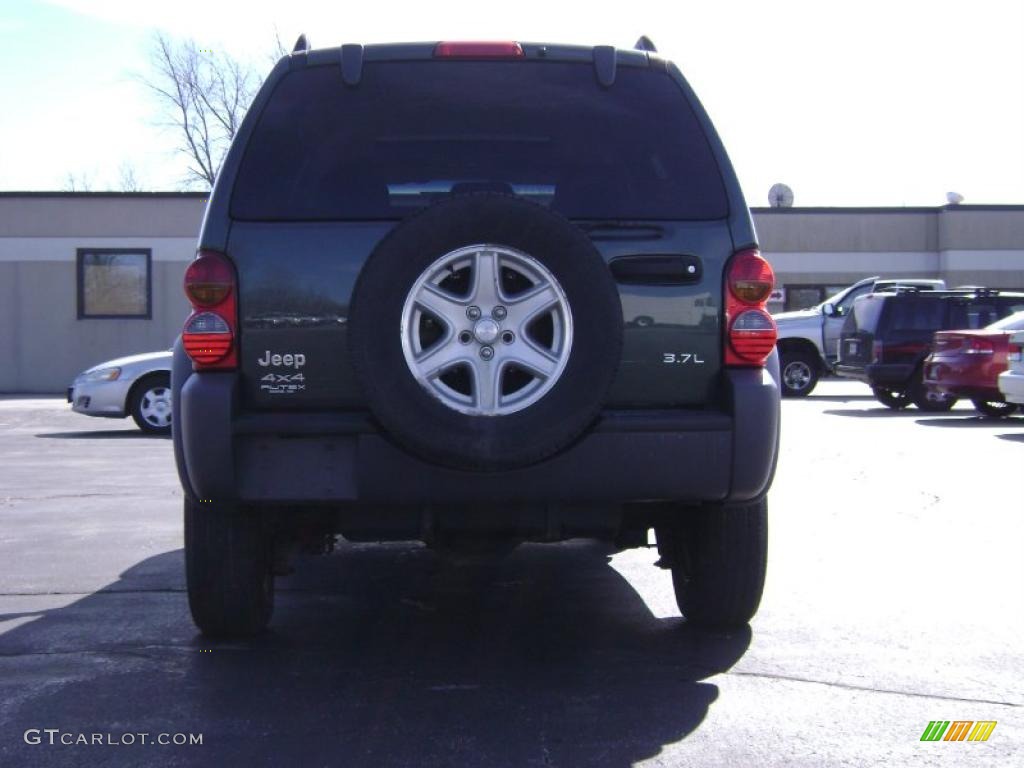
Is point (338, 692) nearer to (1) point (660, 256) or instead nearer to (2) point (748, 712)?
(2) point (748, 712)

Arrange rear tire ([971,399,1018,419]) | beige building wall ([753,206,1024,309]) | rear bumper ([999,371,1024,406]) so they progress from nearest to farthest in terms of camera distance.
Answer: rear bumper ([999,371,1024,406])
rear tire ([971,399,1018,419])
beige building wall ([753,206,1024,309])

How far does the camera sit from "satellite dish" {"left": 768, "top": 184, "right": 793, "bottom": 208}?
35.9 metres

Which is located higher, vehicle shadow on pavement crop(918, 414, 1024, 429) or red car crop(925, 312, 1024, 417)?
red car crop(925, 312, 1024, 417)

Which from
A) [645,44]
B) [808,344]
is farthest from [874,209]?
[645,44]

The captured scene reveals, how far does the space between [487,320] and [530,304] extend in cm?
15

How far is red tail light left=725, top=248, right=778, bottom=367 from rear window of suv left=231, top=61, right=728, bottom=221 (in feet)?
1.16

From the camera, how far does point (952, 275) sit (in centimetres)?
3312

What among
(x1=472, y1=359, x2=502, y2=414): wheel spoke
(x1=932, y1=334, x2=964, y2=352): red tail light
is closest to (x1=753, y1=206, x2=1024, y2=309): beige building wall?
(x1=932, y1=334, x2=964, y2=352): red tail light

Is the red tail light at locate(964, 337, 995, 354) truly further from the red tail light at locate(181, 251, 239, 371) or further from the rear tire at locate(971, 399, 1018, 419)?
the red tail light at locate(181, 251, 239, 371)

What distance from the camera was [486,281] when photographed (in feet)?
13.6

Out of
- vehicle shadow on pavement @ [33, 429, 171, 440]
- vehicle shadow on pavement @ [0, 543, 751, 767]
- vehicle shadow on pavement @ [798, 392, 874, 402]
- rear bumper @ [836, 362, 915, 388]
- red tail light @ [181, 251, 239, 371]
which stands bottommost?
vehicle shadow on pavement @ [33, 429, 171, 440]

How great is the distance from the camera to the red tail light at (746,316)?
447 centimetres

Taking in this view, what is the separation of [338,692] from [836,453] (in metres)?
9.06

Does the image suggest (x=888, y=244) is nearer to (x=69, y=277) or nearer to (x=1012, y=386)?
(x=1012, y=386)
